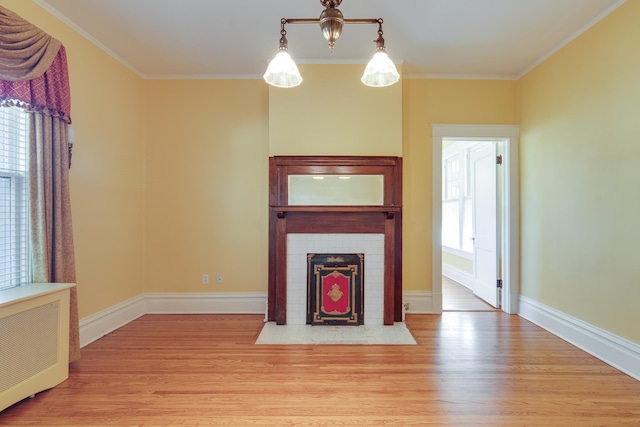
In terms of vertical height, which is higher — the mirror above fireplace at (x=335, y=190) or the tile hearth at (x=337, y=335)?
the mirror above fireplace at (x=335, y=190)

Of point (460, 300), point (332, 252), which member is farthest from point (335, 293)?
point (460, 300)

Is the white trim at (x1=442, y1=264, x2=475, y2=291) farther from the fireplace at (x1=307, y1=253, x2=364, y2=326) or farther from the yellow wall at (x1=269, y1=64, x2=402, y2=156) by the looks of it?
the yellow wall at (x1=269, y1=64, x2=402, y2=156)

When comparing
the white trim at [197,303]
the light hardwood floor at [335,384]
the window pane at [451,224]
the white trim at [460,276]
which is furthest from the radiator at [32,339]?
the window pane at [451,224]

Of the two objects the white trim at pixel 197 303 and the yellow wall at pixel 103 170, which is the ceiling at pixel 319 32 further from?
the white trim at pixel 197 303

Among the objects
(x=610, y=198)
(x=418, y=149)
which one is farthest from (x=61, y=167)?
(x=610, y=198)

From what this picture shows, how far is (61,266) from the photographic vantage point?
2.46 m

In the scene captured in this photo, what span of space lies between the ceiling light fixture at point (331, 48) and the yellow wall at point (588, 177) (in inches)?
84.0

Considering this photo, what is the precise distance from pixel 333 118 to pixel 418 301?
2379 mm

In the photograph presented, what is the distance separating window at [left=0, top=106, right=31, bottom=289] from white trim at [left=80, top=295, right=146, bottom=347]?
862mm

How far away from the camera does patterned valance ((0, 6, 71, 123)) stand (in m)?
2.11

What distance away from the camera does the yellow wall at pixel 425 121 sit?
385 centimetres

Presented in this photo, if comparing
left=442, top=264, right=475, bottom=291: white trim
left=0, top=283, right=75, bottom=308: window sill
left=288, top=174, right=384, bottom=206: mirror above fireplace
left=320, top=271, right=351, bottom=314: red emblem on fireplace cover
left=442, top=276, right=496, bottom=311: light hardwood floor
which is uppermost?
left=288, top=174, right=384, bottom=206: mirror above fireplace

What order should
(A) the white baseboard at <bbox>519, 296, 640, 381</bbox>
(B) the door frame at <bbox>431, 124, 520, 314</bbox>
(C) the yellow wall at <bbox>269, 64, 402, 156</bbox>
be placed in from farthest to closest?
(B) the door frame at <bbox>431, 124, 520, 314</bbox> → (C) the yellow wall at <bbox>269, 64, 402, 156</bbox> → (A) the white baseboard at <bbox>519, 296, 640, 381</bbox>

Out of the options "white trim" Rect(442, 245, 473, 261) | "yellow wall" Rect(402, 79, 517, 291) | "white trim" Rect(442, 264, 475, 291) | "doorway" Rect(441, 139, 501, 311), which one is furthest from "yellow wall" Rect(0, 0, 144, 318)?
"white trim" Rect(442, 245, 473, 261)
